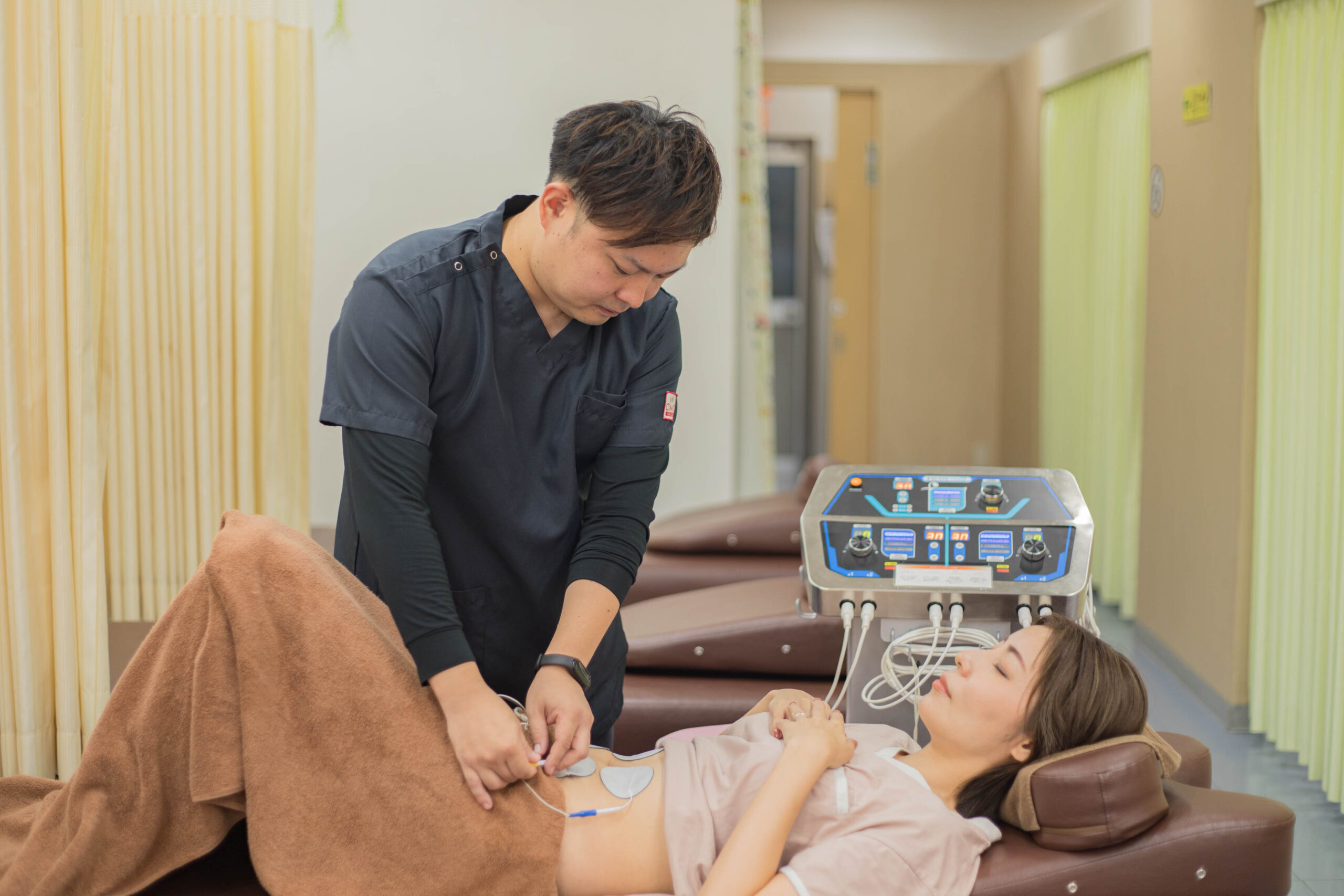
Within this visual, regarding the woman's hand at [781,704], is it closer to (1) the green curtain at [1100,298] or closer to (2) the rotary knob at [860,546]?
(2) the rotary knob at [860,546]

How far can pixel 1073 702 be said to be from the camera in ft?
4.96

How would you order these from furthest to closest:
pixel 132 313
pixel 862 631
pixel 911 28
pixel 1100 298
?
pixel 911 28, pixel 1100 298, pixel 132 313, pixel 862 631

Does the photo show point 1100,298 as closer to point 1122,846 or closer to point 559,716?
point 1122,846

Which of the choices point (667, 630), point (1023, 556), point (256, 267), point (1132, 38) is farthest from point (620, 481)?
point (1132, 38)

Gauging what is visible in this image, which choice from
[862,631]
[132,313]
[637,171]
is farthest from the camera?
[132,313]

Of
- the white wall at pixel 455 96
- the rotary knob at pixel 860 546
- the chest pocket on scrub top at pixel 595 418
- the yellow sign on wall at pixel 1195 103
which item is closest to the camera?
the chest pocket on scrub top at pixel 595 418

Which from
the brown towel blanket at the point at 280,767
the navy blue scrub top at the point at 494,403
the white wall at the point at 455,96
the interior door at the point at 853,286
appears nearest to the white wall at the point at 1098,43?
the interior door at the point at 853,286

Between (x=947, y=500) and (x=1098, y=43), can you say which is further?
(x=1098, y=43)

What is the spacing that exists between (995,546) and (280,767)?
3.43 ft

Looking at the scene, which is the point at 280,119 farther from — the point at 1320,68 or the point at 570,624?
the point at 1320,68

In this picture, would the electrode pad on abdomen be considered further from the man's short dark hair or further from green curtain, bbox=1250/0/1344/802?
green curtain, bbox=1250/0/1344/802

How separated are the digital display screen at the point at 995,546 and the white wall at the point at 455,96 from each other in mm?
1477

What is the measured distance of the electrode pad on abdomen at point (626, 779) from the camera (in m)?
1.54

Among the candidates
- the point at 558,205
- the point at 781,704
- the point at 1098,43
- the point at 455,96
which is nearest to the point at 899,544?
the point at 781,704
